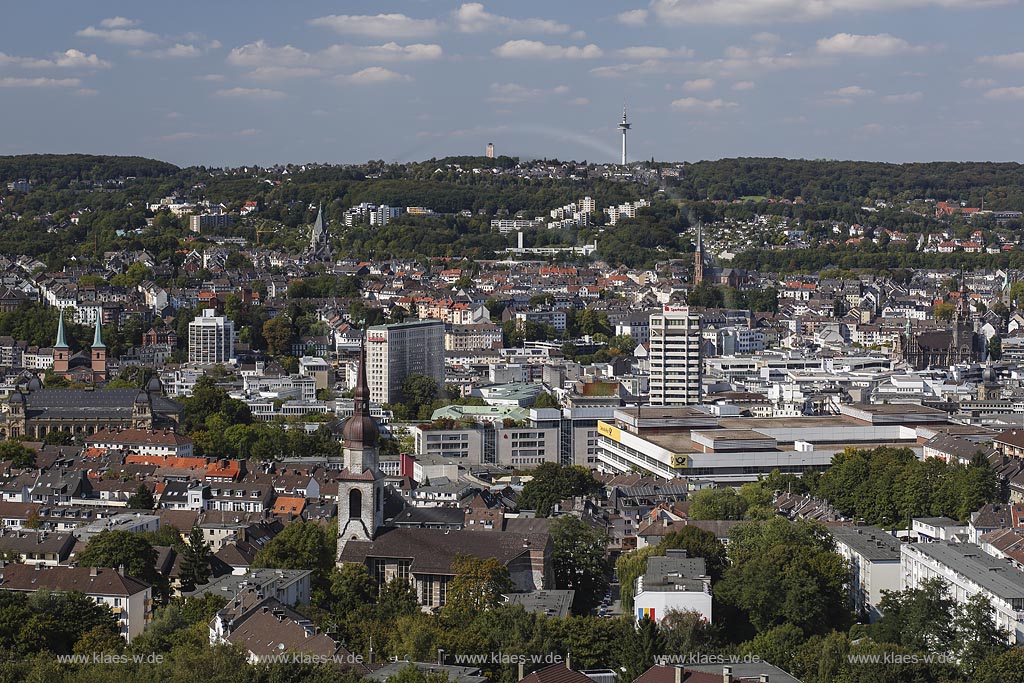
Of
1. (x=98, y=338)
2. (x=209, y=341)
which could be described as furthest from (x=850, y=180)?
(x=98, y=338)

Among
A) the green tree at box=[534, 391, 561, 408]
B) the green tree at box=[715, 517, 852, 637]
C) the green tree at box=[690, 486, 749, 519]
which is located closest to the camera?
the green tree at box=[715, 517, 852, 637]

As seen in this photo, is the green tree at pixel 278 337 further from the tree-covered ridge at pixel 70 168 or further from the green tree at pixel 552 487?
the tree-covered ridge at pixel 70 168

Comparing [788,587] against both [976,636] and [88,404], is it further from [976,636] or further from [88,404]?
[88,404]

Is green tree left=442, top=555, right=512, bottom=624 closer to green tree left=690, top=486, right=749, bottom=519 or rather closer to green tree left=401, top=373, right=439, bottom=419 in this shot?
green tree left=690, top=486, right=749, bottom=519

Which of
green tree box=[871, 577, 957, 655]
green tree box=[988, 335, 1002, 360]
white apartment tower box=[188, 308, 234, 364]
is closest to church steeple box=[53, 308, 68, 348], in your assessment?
white apartment tower box=[188, 308, 234, 364]

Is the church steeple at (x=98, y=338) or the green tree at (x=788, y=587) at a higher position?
the green tree at (x=788, y=587)

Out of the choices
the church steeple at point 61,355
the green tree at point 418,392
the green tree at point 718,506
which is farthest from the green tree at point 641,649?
the church steeple at point 61,355

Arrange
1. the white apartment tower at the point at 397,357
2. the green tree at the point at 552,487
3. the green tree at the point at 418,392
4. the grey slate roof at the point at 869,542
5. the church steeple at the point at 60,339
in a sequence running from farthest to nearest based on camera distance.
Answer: the church steeple at the point at 60,339
the white apartment tower at the point at 397,357
the green tree at the point at 418,392
the green tree at the point at 552,487
the grey slate roof at the point at 869,542

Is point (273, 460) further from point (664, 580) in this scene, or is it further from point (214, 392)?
point (664, 580)
